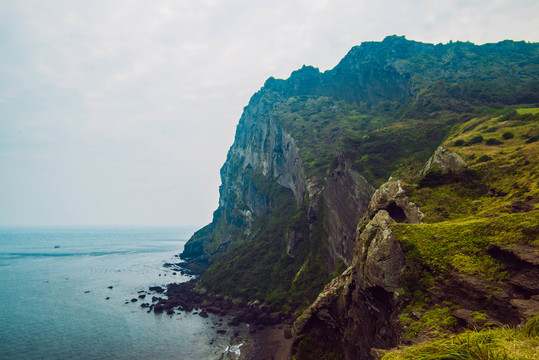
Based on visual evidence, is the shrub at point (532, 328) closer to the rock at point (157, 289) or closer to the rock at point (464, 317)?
the rock at point (464, 317)

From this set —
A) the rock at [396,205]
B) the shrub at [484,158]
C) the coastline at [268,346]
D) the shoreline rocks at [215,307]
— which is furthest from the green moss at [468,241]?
the shoreline rocks at [215,307]

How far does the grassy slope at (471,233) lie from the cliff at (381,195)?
4.7 inches

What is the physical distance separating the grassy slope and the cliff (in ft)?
0.40

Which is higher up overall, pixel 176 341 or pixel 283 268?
pixel 283 268

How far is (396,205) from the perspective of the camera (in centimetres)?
2884

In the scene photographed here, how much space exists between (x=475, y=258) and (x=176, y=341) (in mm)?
52722

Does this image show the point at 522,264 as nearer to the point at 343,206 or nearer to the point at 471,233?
the point at 471,233

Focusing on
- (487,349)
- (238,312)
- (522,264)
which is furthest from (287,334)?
(487,349)

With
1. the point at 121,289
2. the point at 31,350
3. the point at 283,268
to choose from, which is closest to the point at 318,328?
the point at 283,268

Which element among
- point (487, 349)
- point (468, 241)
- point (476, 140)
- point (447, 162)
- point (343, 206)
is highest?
point (476, 140)

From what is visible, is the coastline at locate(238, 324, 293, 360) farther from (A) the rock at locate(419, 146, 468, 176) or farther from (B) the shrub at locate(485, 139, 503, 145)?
(B) the shrub at locate(485, 139, 503, 145)

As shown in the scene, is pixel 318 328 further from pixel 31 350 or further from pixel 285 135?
pixel 285 135

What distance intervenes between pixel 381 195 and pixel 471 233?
544 inches

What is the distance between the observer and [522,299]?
12.7 m
